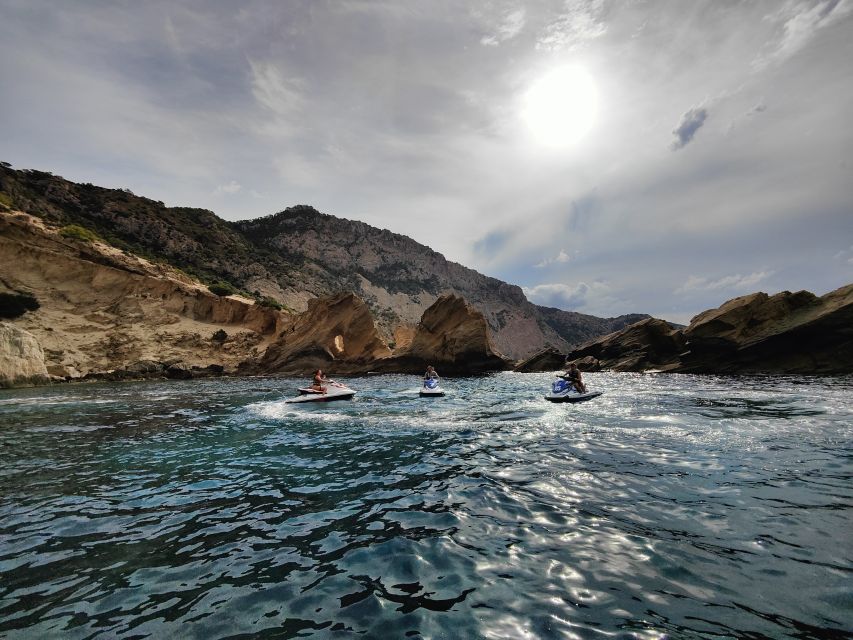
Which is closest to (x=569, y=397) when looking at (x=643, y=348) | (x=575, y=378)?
(x=575, y=378)

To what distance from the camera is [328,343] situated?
52844mm

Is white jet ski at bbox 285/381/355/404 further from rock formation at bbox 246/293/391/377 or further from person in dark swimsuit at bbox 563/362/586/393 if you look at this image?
rock formation at bbox 246/293/391/377

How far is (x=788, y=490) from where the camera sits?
7910 millimetres

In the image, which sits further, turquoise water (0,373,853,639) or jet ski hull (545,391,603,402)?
jet ski hull (545,391,603,402)

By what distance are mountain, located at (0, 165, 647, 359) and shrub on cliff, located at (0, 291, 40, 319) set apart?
19552 mm

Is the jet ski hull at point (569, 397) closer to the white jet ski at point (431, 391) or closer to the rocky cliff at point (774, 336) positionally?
the white jet ski at point (431, 391)

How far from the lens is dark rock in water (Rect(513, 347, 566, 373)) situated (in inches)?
2178

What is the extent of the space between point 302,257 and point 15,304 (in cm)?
8379

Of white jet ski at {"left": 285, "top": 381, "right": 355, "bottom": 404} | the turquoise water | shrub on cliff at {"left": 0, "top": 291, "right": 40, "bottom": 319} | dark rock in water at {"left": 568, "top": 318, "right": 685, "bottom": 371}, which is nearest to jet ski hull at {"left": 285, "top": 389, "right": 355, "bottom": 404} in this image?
white jet ski at {"left": 285, "top": 381, "right": 355, "bottom": 404}

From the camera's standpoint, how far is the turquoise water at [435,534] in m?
4.32

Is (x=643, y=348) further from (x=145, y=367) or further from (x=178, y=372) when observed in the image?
(x=145, y=367)

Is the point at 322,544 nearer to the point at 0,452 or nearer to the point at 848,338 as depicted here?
the point at 0,452

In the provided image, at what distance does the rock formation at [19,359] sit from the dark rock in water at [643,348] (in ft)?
190

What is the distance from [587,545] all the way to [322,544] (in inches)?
158
